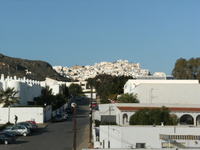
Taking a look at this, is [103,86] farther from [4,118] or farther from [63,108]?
[4,118]

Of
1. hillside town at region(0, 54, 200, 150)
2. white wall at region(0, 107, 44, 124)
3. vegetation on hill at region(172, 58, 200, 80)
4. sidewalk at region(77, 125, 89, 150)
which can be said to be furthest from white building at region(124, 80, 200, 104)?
Answer: vegetation on hill at region(172, 58, 200, 80)

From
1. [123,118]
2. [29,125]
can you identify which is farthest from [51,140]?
[123,118]

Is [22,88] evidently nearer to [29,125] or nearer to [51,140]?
[29,125]

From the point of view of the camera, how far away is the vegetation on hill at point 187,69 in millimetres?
119894

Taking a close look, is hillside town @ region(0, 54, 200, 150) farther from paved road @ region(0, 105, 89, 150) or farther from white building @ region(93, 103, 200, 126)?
paved road @ region(0, 105, 89, 150)

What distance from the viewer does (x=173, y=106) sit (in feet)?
213

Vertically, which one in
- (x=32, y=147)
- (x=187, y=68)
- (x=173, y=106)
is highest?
(x=187, y=68)

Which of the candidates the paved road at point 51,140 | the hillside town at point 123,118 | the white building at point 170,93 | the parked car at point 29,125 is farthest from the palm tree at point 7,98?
the white building at point 170,93

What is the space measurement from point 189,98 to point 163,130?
36510 millimetres

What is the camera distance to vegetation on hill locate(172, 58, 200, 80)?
120 m

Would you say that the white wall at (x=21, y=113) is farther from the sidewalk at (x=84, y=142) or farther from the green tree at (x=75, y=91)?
the green tree at (x=75, y=91)

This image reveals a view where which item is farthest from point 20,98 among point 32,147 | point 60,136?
point 32,147

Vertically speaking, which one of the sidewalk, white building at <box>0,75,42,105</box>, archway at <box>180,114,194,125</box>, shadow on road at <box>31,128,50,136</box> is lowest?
the sidewalk

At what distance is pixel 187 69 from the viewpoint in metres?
121
